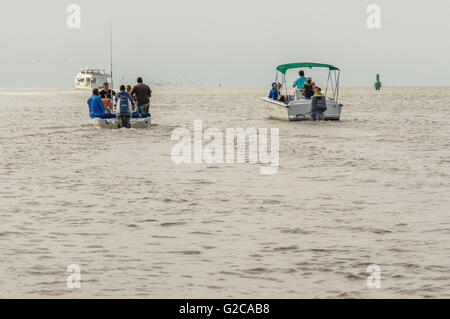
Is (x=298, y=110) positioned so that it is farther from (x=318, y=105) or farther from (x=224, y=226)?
(x=224, y=226)

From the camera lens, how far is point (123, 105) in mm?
24750

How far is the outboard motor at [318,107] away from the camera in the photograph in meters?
29.4

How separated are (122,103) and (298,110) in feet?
27.2

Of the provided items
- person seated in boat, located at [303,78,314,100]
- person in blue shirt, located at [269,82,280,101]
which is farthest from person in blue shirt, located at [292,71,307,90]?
person in blue shirt, located at [269,82,280,101]

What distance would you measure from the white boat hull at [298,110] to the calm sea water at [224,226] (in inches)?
448

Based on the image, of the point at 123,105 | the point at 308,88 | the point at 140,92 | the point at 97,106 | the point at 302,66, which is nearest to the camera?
the point at 123,105

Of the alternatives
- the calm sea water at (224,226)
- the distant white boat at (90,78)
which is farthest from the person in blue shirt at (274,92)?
the distant white boat at (90,78)

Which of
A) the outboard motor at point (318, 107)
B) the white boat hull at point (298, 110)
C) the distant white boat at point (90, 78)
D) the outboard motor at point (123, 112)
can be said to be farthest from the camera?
the distant white boat at point (90, 78)

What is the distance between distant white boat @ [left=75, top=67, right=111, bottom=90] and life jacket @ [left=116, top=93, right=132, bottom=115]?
106 m

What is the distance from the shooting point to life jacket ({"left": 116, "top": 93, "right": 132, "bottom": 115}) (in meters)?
24.4

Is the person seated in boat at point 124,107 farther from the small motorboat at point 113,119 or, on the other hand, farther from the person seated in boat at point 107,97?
the person seated in boat at point 107,97

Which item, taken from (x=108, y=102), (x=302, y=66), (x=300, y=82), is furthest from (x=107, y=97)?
(x=302, y=66)

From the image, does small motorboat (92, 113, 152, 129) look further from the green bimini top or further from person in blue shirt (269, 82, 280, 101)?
the green bimini top
